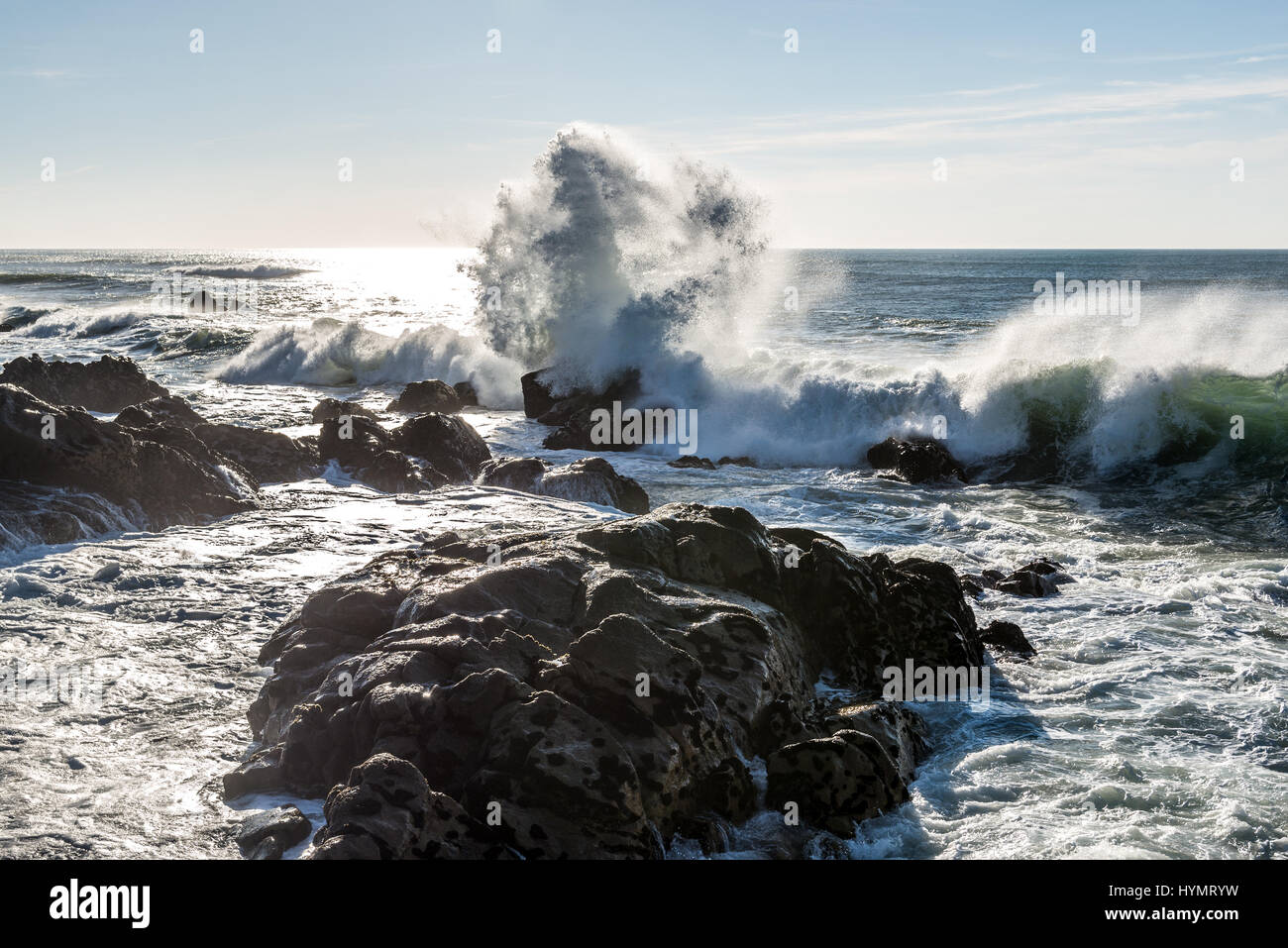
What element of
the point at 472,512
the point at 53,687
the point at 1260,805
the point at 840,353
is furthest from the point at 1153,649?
the point at 840,353

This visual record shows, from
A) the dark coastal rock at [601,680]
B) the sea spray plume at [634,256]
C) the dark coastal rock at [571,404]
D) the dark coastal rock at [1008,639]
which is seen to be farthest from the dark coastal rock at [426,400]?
the dark coastal rock at [1008,639]

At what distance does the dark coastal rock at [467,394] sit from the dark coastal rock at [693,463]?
940cm

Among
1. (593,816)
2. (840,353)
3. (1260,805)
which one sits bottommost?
(1260,805)

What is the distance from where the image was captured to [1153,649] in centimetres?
908

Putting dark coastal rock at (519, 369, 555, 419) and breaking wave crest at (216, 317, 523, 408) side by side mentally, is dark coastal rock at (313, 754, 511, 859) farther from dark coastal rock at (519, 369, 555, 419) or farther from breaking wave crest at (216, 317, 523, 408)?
breaking wave crest at (216, 317, 523, 408)

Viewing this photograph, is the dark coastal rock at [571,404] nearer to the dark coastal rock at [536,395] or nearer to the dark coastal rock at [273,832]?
the dark coastal rock at [536,395]

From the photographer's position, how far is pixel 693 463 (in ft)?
62.1

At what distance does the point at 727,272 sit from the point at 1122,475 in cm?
1062

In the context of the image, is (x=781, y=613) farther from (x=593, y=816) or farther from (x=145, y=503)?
(x=145, y=503)

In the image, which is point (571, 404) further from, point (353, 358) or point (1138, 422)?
point (1138, 422)

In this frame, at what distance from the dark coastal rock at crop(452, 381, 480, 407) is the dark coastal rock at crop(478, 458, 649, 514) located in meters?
11.8

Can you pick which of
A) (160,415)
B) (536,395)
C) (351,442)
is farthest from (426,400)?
(160,415)

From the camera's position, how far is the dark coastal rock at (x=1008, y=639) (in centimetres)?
912
